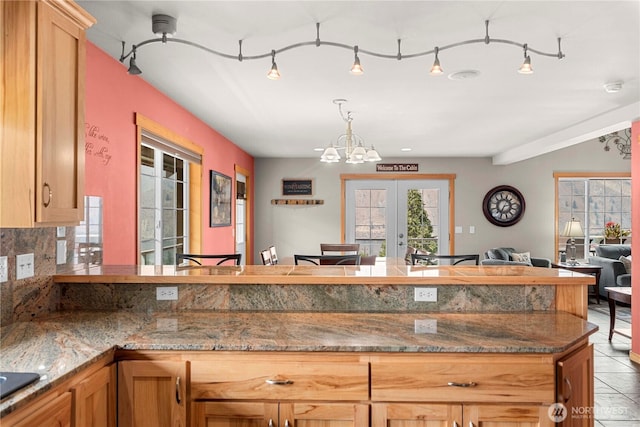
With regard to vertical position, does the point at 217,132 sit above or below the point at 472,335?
above

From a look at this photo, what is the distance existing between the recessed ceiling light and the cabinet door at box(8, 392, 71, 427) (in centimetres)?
295

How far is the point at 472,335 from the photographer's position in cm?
189

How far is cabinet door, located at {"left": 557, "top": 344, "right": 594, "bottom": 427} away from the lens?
69.1 inches

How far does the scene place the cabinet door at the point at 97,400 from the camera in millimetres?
1560

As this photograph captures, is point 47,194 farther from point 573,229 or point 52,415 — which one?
point 573,229

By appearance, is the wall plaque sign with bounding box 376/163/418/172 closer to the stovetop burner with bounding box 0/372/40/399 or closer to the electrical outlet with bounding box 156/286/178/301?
the electrical outlet with bounding box 156/286/178/301

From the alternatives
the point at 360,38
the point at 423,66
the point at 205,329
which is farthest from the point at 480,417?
the point at 423,66

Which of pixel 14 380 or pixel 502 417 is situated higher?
pixel 14 380

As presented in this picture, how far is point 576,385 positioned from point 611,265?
18.7 feet

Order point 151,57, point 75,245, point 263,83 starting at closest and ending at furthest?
1. point 75,245
2. point 151,57
3. point 263,83

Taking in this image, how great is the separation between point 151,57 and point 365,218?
17.9 feet

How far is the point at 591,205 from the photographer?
783 cm

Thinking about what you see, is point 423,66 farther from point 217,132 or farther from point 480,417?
point 217,132

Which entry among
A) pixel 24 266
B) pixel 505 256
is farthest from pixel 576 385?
pixel 505 256
